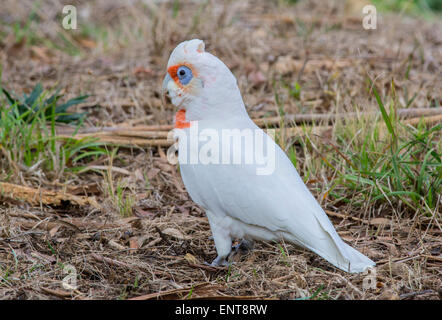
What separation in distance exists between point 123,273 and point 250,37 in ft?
12.1

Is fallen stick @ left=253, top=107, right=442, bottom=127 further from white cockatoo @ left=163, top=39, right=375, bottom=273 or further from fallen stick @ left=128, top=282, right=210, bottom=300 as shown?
fallen stick @ left=128, top=282, right=210, bottom=300

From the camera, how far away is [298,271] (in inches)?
108

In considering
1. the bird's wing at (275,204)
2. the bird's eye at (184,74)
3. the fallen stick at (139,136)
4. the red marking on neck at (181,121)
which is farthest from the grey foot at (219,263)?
the fallen stick at (139,136)

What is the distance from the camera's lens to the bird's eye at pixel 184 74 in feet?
9.00

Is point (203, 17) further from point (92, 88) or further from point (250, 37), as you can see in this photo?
point (92, 88)

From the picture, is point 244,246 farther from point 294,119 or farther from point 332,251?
point 294,119

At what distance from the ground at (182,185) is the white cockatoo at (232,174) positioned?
0.17 metres

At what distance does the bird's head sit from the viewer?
271 cm

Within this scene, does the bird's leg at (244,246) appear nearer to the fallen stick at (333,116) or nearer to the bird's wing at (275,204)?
the bird's wing at (275,204)

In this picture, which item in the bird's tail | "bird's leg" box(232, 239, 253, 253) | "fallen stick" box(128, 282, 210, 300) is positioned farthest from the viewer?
"bird's leg" box(232, 239, 253, 253)

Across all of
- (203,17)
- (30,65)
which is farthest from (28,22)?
(203,17)

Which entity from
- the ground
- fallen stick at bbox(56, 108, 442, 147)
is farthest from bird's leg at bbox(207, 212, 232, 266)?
fallen stick at bbox(56, 108, 442, 147)

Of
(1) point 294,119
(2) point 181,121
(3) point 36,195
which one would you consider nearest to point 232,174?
(2) point 181,121

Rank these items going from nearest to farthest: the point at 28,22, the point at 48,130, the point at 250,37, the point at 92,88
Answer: the point at 48,130, the point at 92,88, the point at 250,37, the point at 28,22
